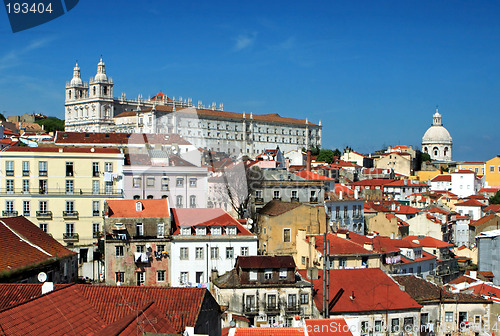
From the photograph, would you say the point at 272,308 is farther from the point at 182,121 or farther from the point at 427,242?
the point at 182,121

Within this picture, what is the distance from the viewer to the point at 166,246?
1210 inches

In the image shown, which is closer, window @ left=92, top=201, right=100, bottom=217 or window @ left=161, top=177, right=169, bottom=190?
window @ left=92, top=201, right=100, bottom=217

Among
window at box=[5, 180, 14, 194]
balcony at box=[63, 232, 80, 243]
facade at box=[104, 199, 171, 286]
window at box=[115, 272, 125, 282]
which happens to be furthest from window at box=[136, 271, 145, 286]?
window at box=[5, 180, 14, 194]

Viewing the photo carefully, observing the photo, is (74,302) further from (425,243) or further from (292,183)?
(425,243)

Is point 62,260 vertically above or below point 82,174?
below

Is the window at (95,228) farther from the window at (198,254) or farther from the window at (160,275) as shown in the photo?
the window at (198,254)

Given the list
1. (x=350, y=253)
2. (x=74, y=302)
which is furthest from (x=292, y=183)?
(x=74, y=302)

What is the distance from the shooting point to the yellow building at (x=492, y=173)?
111812 mm

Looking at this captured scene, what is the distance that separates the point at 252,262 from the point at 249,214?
1725 cm

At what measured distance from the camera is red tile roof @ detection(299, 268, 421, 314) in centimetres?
2480

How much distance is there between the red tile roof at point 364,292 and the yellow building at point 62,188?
16.5 m

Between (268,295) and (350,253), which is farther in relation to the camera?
(350,253)

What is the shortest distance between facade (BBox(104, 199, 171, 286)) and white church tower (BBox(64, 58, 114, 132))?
395 feet

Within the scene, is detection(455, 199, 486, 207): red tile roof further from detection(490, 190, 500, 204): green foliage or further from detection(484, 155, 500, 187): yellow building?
detection(484, 155, 500, 187): yellow building
